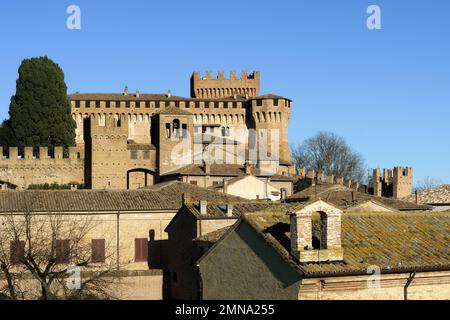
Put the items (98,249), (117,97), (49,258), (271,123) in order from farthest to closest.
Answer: (117,97) → (271,123) → (98,249) → (49,258)

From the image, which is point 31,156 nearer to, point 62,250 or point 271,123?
point 271,123

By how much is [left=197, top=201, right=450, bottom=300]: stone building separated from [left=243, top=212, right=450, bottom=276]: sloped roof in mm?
20

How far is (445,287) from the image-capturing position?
52.1 feet

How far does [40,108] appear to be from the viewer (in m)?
60.8

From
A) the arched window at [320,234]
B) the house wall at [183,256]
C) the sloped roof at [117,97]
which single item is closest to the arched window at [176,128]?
the sloped roof at [117,97]

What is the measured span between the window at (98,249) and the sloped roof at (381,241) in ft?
48.5

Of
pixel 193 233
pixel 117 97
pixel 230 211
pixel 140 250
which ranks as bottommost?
pixel 140 250

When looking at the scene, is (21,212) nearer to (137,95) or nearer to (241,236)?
(241,236)

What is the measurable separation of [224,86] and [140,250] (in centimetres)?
5340

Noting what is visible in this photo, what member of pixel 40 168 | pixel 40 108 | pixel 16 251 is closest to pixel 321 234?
pixel 16 251

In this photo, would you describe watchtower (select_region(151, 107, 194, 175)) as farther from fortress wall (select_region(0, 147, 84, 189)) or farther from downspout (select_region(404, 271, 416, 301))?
downspout (select_region(404, 271, 416, 301))

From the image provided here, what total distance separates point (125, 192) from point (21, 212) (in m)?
5.33

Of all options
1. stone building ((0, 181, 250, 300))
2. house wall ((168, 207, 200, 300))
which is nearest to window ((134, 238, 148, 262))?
stone building ((0, 181, 250, 300))
